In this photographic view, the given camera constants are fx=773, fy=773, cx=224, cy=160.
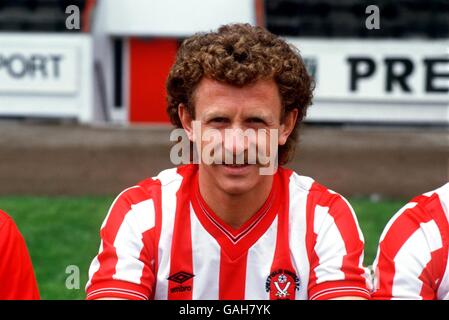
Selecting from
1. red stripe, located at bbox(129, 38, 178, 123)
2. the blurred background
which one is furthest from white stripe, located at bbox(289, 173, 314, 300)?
red stripe, located at bbox(129, 38, 178, 123)

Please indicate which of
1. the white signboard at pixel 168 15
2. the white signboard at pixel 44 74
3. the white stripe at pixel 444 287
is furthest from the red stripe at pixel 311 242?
the white signboard at pixel 168 15

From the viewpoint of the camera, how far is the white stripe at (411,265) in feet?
8.41

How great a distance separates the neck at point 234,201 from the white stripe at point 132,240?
22 centimetres

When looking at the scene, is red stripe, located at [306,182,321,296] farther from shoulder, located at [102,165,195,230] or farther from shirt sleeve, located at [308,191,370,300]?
shoulder, located at [102,165,195,230]

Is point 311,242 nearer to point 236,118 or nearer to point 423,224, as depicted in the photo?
point 423,224

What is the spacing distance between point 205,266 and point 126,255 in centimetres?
29

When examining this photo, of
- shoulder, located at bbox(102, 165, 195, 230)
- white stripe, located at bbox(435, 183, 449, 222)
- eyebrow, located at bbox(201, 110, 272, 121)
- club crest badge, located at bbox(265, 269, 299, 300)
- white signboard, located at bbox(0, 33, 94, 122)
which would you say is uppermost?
eyebrow, located at bbox(201, 110, 272, 121)

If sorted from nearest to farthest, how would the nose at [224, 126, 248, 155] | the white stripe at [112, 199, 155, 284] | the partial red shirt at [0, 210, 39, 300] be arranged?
1. the partial red shirt at [0, 210, 39, 300]
2. the nose at [224, 126, 248, 155]
3. the white stripe at [112, 199, 155, 284]

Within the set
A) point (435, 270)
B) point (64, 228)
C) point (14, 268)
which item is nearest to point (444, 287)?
point (435, 270)

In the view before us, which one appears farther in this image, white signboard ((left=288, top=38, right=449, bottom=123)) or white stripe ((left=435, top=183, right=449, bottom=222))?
white signboard ((left=288, top=38, right=449, bottom=123))

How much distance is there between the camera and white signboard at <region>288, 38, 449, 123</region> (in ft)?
53.2

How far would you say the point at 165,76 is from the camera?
1390 centimetres

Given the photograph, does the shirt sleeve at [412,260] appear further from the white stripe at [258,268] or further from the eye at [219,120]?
the eye at [219,120]
